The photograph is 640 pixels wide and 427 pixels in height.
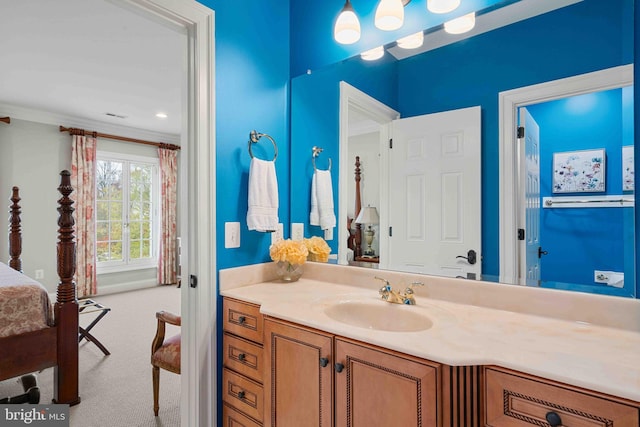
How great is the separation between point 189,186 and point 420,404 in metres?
1.22

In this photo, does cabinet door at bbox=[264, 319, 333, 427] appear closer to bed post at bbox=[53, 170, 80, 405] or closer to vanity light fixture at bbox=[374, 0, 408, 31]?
vanity light fixture at bbox=[374, 0, 408, 31]

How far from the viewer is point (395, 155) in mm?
1652

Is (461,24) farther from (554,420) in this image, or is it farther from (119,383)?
(119,383)

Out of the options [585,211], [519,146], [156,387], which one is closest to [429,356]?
[585,211]

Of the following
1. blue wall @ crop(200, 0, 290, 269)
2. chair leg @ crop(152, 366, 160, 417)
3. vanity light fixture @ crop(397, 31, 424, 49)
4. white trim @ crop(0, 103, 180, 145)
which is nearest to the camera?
vanity light fixture @ crop(397, 31, 424, 49)

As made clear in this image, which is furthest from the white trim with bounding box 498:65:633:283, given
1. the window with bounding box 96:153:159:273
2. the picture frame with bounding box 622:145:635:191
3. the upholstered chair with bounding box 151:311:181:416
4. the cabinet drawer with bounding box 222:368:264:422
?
the window with bounding box 96:153:159:273

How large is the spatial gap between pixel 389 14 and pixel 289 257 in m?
1.18

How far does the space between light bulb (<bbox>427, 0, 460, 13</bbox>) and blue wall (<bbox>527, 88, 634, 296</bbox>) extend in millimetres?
506

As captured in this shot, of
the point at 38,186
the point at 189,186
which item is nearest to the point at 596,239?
the point at 189,186

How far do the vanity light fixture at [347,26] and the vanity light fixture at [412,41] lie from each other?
0.68 ft

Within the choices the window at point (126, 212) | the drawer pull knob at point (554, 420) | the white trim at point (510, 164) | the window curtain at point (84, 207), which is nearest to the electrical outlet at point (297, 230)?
the white trim at point (510, 164)

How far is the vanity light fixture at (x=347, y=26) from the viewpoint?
1.55 m

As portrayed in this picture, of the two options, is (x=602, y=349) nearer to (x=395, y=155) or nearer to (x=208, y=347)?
(x=395, y=155)

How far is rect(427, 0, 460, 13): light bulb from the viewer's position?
4.43 feet
